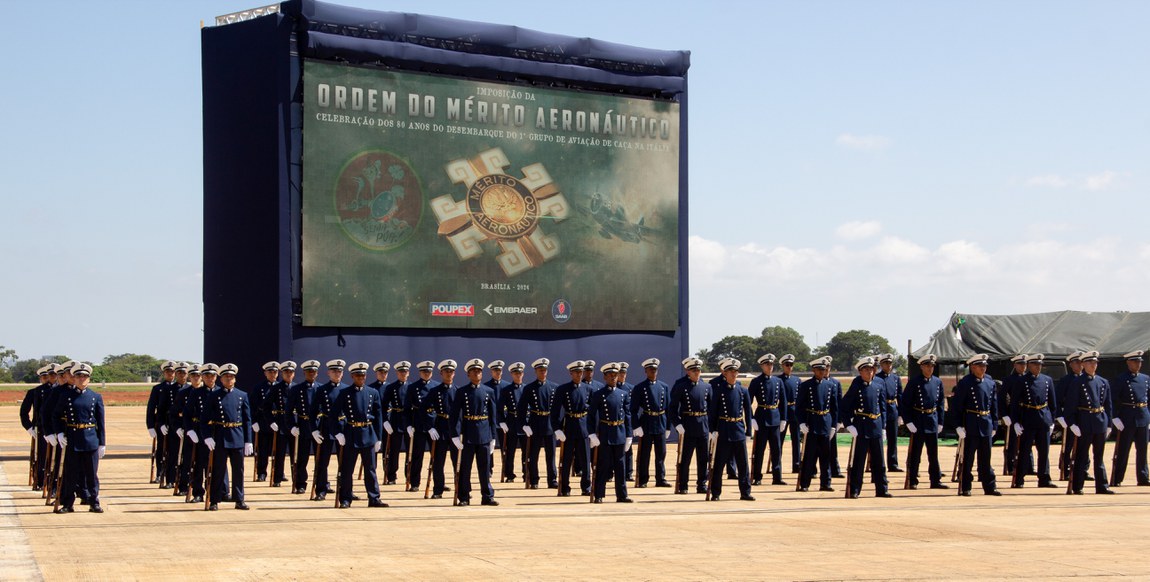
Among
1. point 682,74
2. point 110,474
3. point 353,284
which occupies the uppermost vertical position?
point 682,74

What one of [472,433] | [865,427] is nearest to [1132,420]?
[865,427]

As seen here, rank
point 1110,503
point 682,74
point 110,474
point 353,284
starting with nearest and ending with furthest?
point 1110,503 < point 110,474 < point 353,284 < point 682,74

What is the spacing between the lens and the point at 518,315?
2523cm

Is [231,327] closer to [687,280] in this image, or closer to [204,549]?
[687,280]

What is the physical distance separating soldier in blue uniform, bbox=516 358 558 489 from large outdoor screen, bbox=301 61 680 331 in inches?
233

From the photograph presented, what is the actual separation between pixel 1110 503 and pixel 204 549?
1026 centimetres

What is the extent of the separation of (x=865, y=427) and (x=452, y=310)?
10.0 m

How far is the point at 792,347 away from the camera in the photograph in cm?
10100

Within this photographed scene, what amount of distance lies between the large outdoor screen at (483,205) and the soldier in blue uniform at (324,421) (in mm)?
7501

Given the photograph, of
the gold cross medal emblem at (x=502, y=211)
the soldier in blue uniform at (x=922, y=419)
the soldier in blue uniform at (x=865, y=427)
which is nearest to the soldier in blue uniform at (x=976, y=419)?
the soldier in blue uniform at (x=922, y=419)

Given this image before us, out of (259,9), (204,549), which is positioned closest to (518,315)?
(259,9)

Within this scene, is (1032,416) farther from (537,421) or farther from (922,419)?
(537,421)

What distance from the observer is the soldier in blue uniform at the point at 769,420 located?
18.8 meters

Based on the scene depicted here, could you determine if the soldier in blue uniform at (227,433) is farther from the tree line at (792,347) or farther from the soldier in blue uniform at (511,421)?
the tree line at (792,347)
